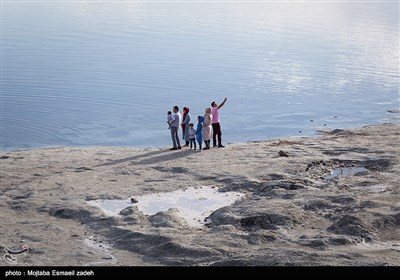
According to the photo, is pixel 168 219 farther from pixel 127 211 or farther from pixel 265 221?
pixel 265 221

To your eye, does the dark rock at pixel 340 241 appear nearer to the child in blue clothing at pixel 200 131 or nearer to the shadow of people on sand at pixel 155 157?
the shadow of people on sand at pixel 155 157

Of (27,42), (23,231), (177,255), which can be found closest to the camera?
(177,255)

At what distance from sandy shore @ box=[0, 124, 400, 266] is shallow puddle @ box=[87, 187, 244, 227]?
31 centimetres

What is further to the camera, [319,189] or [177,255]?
[319,189]

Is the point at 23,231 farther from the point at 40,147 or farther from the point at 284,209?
the point at 40,147

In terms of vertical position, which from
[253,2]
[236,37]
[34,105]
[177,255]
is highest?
[253,2]

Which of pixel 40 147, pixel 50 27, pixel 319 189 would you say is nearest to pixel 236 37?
pixel 50 27

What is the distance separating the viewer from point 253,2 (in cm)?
9888

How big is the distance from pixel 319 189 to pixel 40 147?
13631 mm

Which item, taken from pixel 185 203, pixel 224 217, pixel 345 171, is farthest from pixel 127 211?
pixel 345 171

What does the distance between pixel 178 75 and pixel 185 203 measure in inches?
996

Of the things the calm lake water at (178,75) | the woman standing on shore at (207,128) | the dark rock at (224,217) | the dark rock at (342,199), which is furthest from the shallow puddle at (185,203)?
the calm lake water at (178,75)

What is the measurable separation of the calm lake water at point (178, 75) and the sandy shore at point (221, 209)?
25.1 ft

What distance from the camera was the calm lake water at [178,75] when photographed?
31656 millimetres
